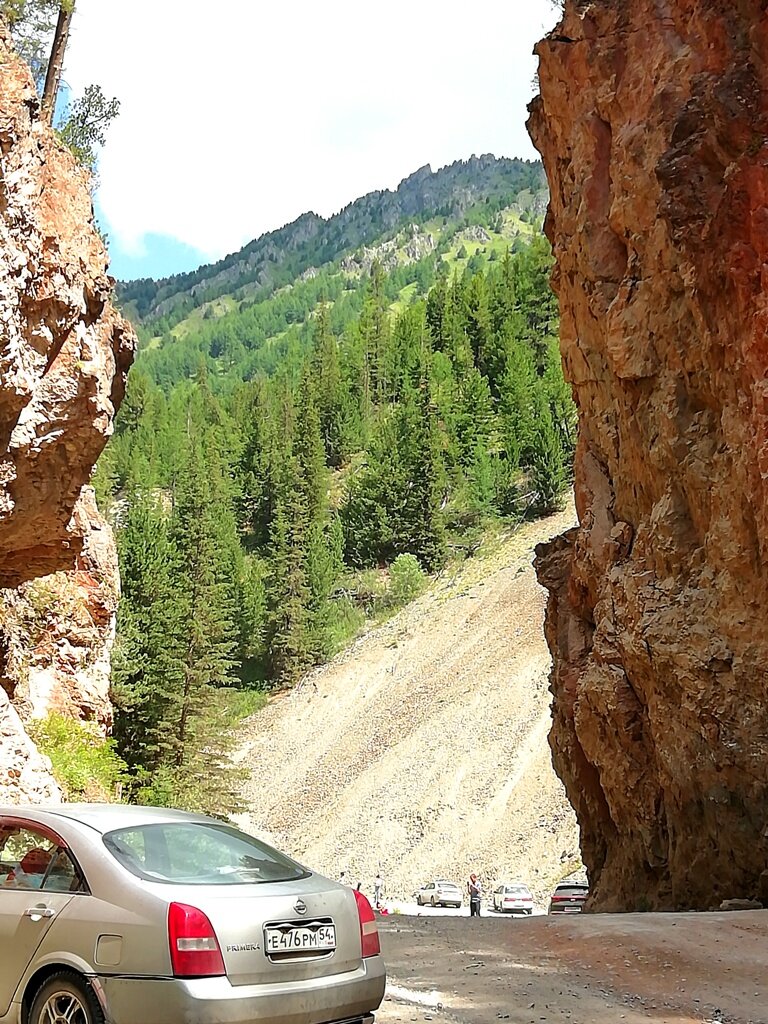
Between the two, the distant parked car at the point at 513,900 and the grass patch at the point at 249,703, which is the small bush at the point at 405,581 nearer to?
the grass patch at the point at 249,703

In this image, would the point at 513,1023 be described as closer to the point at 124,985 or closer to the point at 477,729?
the point at 124,985

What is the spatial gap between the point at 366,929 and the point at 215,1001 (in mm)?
1024

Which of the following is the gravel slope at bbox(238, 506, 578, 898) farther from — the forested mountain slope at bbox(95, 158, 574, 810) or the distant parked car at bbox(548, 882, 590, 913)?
the distant parked car at bbox(548, 882, 590, 913)

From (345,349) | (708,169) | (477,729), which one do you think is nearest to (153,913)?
(708,169)

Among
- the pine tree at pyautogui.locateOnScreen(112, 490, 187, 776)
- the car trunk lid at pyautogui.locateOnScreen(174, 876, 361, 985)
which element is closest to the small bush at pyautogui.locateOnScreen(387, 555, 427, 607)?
the pine tree at pyautogui.locateOnScreen(112, 490, 187, 776)

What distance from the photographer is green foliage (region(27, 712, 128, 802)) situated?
62.3 ft

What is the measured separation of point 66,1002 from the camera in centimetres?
422

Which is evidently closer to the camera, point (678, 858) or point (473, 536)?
point (678, 858)

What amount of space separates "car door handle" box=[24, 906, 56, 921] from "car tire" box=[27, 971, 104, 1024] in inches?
9.9

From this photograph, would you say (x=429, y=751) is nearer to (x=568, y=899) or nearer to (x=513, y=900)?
(x=513, y=900)

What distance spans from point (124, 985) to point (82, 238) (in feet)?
39.1

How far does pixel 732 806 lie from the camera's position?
11.2 meters

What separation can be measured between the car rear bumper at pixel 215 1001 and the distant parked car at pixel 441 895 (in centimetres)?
2513

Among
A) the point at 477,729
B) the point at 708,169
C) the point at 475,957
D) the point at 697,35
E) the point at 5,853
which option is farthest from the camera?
the point at 477,729
